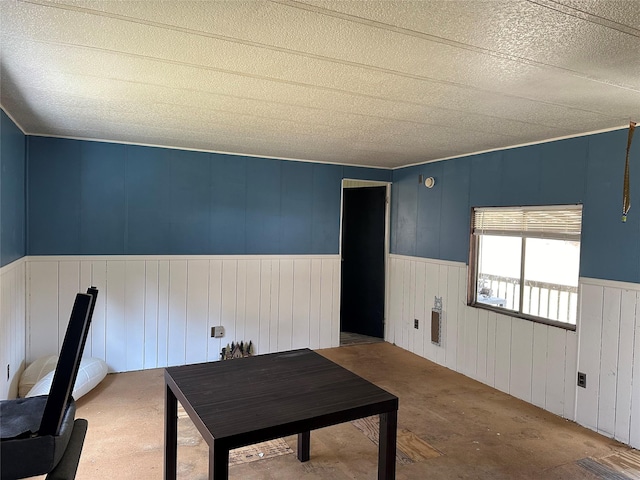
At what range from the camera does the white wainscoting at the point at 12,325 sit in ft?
9.62

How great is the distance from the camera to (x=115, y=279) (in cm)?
415

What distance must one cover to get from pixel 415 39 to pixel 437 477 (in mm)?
2406

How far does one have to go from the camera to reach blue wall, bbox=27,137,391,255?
155 inches

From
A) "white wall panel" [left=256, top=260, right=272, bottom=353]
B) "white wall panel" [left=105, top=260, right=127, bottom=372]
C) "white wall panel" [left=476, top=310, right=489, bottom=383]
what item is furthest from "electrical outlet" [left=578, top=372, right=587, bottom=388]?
"white wall panel" [left=105, top=260, right=127, bottom=372]

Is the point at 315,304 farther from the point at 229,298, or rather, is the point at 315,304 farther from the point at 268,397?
the point at 268,397

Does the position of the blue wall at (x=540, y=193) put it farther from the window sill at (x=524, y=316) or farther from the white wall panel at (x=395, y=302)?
the window sill at (x=524, y=316)

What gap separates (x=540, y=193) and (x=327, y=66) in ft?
8.01

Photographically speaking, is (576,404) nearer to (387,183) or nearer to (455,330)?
(455,330)

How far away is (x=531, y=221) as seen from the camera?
3.69m

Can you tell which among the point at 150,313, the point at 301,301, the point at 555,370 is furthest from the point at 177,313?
the point at 555,370

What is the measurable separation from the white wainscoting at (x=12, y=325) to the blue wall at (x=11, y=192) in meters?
0.12

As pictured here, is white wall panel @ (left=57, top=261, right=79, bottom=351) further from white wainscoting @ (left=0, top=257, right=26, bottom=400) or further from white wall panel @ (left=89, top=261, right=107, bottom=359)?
white wainscoting @ (left=0, top=257, right=26, bottom=400)

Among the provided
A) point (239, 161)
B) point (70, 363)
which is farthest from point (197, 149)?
point (70, 363)

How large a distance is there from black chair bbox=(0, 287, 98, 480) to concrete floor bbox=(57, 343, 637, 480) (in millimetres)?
821
